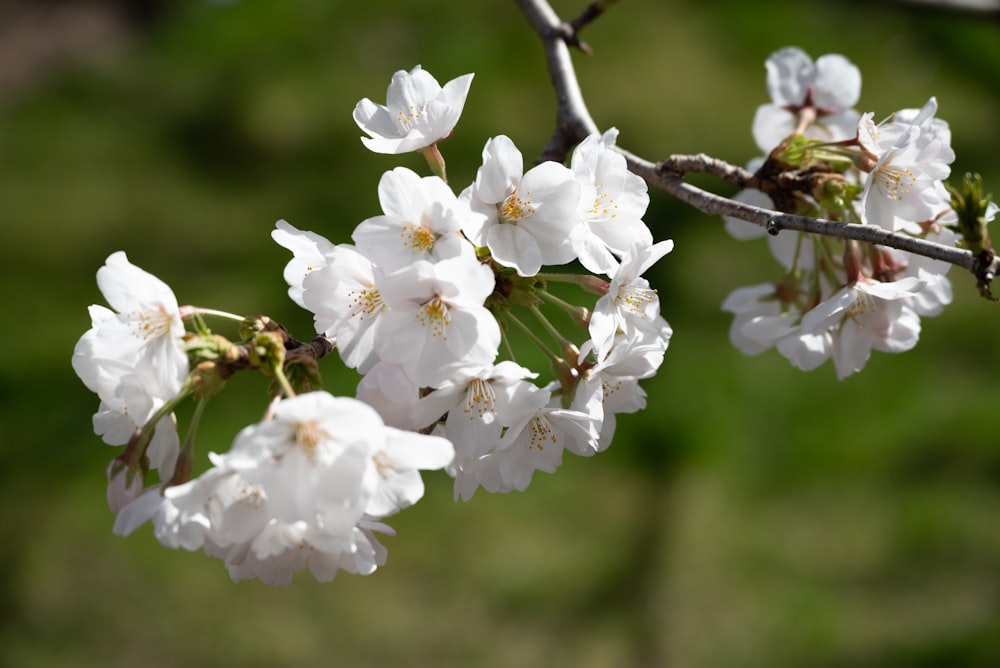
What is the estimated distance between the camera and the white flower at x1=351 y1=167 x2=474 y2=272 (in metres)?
1.04

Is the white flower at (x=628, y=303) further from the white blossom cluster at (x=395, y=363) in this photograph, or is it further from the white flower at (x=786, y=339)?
the white flower at (x=786, y=339)

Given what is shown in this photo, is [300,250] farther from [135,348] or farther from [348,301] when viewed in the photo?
[135,348]

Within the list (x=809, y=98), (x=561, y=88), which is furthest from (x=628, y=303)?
(x=809, y=98)

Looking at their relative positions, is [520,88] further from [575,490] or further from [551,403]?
[551,403]

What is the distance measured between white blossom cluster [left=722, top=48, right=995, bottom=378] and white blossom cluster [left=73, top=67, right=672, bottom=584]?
0.32 m

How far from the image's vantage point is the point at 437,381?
1.06 metres

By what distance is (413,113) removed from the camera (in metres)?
1.21

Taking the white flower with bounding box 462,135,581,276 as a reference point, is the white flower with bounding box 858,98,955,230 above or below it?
below

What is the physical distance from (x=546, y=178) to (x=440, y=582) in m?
1.97

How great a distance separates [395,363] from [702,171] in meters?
0.56

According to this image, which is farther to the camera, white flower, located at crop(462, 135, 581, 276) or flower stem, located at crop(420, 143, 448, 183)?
flower stem, located at crop(420, 143, 448, 183)

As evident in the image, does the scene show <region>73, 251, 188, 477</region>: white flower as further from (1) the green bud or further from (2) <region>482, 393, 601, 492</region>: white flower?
(1) the green bud

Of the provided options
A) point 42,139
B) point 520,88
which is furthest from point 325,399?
point 42,139

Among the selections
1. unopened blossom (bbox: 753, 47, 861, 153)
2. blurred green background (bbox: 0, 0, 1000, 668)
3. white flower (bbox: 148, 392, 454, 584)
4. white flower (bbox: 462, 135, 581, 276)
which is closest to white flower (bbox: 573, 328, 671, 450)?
white flower (bbox: 462, 135, 581, 276)
